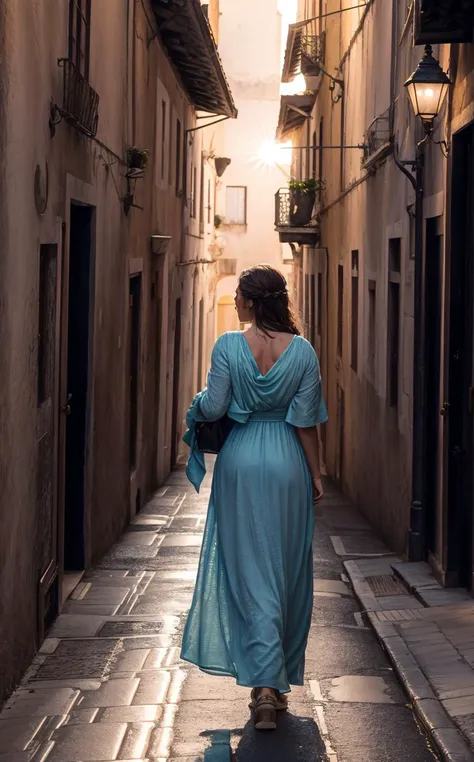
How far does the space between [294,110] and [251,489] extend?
20.3m

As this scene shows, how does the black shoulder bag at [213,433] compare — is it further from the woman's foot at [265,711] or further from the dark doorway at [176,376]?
the dark doorway at [176,376]

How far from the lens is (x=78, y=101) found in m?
7.86

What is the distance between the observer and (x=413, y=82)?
8.26 metres

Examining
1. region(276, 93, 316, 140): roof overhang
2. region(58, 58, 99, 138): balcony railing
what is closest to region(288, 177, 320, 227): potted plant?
region(276, 93, 316, 140): roof overhang

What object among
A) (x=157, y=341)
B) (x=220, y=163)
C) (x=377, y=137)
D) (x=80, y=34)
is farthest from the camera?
(x=220, y=163)

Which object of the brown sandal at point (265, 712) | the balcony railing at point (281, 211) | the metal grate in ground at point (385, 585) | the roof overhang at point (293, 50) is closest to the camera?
the brown sandal at point (265, 712)

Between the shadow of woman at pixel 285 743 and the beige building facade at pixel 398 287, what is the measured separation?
278 cm

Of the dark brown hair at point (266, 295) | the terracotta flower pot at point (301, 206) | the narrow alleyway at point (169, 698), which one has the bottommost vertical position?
the narrow alleyway at point (169, 698)

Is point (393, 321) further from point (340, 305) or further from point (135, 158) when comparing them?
point (340, 305)

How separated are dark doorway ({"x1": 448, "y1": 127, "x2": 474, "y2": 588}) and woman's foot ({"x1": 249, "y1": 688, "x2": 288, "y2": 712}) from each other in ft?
8.47

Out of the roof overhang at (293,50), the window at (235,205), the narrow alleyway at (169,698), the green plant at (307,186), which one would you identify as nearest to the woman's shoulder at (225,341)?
the narrow alleyway at (169,698)

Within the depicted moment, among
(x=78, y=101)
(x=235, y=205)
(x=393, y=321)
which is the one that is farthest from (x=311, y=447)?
(x=235, y=205)

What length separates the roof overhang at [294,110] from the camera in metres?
23.9

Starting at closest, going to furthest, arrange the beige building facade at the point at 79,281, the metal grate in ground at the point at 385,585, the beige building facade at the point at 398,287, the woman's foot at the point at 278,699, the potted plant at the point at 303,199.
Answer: the woman's foot at the point at 278,699
the beige building facade at the point at 79,281
the beige building facade at the point at 398,287
the metal grate in ground at the point at 385,585
the potted plant at the point at 303,199
